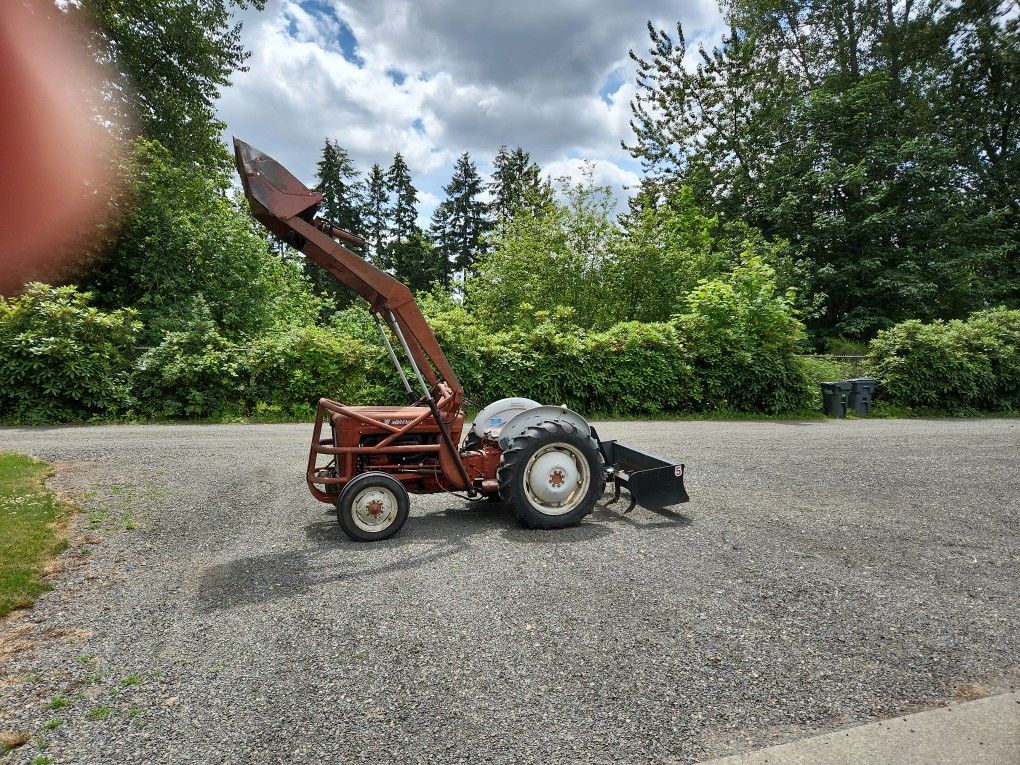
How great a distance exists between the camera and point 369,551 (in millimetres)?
4496

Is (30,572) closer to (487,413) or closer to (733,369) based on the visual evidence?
(487,413)

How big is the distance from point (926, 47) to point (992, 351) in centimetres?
1933

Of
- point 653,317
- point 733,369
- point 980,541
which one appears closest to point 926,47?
point 653,317

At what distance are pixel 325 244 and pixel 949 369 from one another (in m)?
15.4

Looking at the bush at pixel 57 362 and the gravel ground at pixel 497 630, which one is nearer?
the gravel ground at pixel 497 630

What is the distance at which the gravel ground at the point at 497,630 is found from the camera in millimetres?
2420

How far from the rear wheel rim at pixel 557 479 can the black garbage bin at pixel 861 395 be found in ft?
37.9

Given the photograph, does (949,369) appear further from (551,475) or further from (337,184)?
(337,184)

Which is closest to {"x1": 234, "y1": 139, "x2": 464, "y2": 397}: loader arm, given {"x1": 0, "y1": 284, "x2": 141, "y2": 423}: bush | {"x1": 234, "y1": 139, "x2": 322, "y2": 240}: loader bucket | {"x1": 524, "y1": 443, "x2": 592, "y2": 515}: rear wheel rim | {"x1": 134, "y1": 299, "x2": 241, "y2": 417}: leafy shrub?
{"x1": 234, "y1": 139, "x2": 322, "y2": 240}: loader bucket

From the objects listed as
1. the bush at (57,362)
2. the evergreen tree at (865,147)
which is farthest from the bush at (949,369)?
the bush at (57,362)

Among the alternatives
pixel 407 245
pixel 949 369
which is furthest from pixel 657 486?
pixel 407 245

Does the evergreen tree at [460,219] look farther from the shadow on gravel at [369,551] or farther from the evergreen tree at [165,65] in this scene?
the shadow on gravel at [369,551]

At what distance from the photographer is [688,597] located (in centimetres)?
369

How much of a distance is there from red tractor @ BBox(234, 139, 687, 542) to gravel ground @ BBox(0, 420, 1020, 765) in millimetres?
263
